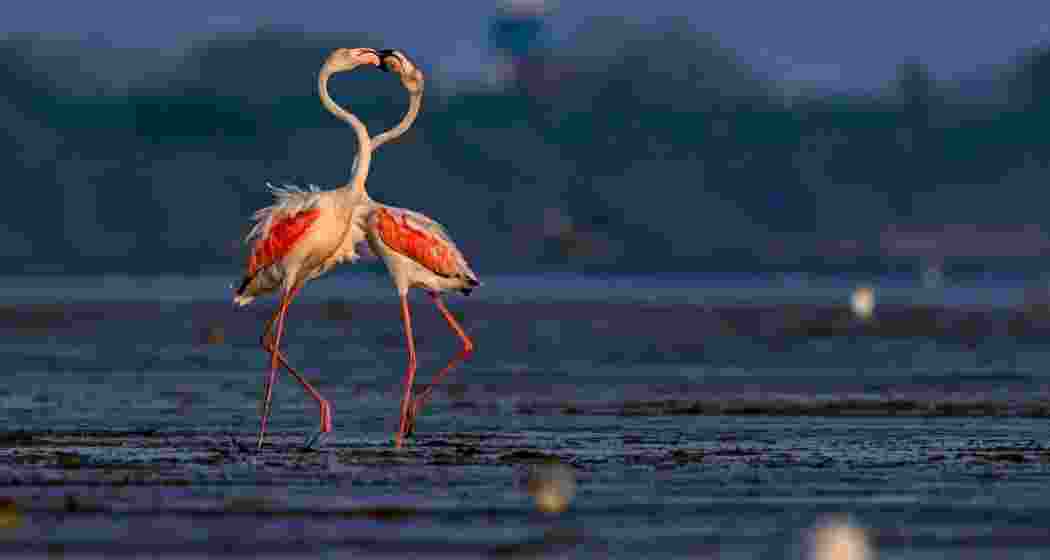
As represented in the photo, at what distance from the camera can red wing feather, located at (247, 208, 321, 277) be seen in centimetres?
1997

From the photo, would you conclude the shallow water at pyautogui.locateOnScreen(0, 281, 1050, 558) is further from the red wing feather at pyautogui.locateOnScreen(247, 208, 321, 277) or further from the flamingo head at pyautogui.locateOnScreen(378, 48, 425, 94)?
the flamingo head at pyautogui.locateOnScreen(378, 48, 425, 94)

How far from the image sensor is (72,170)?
382 feet

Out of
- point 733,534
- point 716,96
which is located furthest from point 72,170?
point 733,534

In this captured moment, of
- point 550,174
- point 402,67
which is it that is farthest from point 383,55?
point 550,174

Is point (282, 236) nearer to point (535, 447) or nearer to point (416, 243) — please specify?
point (416, 243)

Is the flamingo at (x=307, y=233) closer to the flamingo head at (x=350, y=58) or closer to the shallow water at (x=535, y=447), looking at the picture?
the flamingo head at (x=350, y=58)

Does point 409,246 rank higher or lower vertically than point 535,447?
higher

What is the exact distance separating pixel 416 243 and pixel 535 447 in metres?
1.82

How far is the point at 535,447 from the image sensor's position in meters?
19.7

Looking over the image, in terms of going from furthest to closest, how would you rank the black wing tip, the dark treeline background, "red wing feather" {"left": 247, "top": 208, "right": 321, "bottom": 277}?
the dark treeline background → the black wing tip → "red wing feather" {"left": 247, "top": 208, "right": 321, "bottom": 277}

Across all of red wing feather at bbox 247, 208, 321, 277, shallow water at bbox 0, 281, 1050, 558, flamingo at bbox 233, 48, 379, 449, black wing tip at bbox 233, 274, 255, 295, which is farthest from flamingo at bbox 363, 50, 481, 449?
shallow water at bbox 0, 281, 1050, 558

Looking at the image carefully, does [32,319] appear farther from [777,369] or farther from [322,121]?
[322,121]

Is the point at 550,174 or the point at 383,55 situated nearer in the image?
the point at 383,55

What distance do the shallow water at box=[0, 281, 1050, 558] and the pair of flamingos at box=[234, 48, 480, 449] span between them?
3.55 ft
